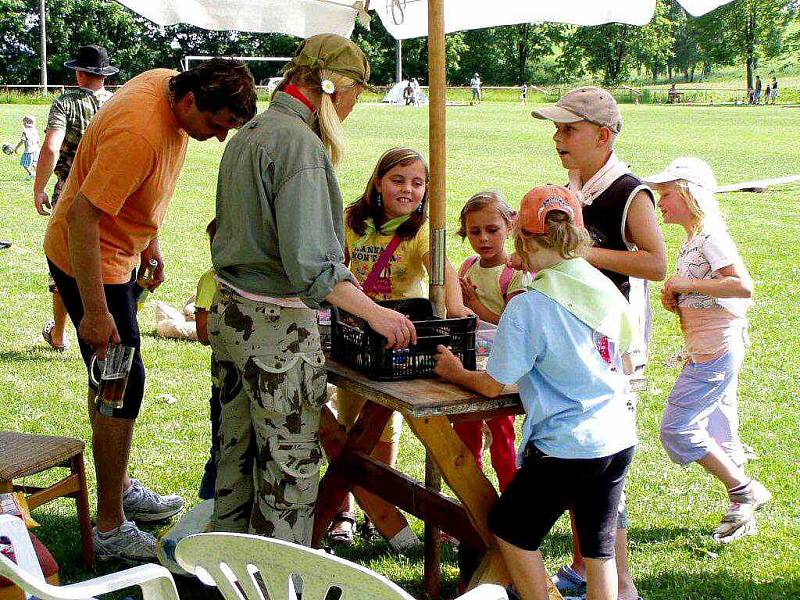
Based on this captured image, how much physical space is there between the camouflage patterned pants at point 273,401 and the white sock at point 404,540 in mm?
940

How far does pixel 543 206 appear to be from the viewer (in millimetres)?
2877

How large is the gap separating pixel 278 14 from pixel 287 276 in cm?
216

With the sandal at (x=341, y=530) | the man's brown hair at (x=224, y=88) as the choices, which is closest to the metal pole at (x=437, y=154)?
the man's brown hair at (x=224, y=88)

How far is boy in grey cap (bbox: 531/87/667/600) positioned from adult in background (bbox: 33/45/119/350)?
435 centimetres

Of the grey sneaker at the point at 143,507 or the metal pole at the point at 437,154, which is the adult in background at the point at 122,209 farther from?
the metal pole at the point at 437,154

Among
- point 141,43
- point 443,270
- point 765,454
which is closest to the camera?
point 443,270

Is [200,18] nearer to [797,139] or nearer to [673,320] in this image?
[673,320]

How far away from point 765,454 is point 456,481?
2.87 m

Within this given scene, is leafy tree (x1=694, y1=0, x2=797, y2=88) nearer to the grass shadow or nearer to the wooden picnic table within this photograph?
the grass shadow

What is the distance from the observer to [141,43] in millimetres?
66125

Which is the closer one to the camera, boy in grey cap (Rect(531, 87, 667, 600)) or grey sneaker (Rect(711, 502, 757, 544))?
boy in grey cap (Rect(531, 87, 667, 600))

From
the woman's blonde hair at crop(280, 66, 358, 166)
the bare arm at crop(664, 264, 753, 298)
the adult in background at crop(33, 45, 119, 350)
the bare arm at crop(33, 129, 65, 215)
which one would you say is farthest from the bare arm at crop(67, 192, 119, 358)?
the bare arm at crop(33, 129, 65, 215)

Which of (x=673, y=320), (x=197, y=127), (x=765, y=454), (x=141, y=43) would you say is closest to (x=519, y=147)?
(x=673, y=320)

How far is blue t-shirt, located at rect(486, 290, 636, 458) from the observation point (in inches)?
112
